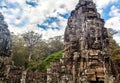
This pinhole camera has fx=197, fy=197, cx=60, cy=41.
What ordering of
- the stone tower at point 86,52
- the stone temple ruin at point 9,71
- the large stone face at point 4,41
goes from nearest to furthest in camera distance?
1. the stone tower at point 86,52
2. the stone temple ruin at point 9,71
3. the large stone face at point 4,41

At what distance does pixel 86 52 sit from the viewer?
21.1 m

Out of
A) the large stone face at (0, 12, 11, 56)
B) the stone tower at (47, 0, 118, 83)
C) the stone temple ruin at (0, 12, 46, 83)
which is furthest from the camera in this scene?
the large stone face at (0, 12, 11, 56)

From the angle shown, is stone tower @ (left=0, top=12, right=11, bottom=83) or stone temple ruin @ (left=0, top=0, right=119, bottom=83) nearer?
stone temple ruin @ (left=0, top=0, right=119, bottom=83)

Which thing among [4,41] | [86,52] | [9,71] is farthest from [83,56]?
[4,41]

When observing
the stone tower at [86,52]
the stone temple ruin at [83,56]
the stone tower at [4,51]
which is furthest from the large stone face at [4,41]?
the stone tower at [86,52]

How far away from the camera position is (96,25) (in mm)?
22406

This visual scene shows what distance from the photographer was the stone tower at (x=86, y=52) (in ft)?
66.8

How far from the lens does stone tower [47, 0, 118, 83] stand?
20.4 metres

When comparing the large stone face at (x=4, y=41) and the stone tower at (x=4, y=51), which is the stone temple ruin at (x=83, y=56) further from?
the large stone face at (x=4, y=41)

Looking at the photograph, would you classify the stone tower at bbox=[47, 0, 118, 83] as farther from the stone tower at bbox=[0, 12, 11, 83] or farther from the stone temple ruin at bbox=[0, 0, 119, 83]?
the stone tower at bbox=[0, 12, 11, 83]

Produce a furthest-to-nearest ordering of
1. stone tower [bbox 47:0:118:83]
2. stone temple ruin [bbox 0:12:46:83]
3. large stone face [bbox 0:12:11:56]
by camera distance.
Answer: large stone face [bbox 0:12:11:56], stone temple ruin [bbox 0:12:46:83], stone tower [bbox 47:0:118:83]

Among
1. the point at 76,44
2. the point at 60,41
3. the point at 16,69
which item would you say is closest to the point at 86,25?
the point at 76,44

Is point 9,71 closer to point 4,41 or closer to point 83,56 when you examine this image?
point 4,41

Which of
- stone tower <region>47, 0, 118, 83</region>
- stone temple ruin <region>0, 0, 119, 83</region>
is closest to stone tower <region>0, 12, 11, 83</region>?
stone temple ruin <region>0, 0, 119, 83</region>
